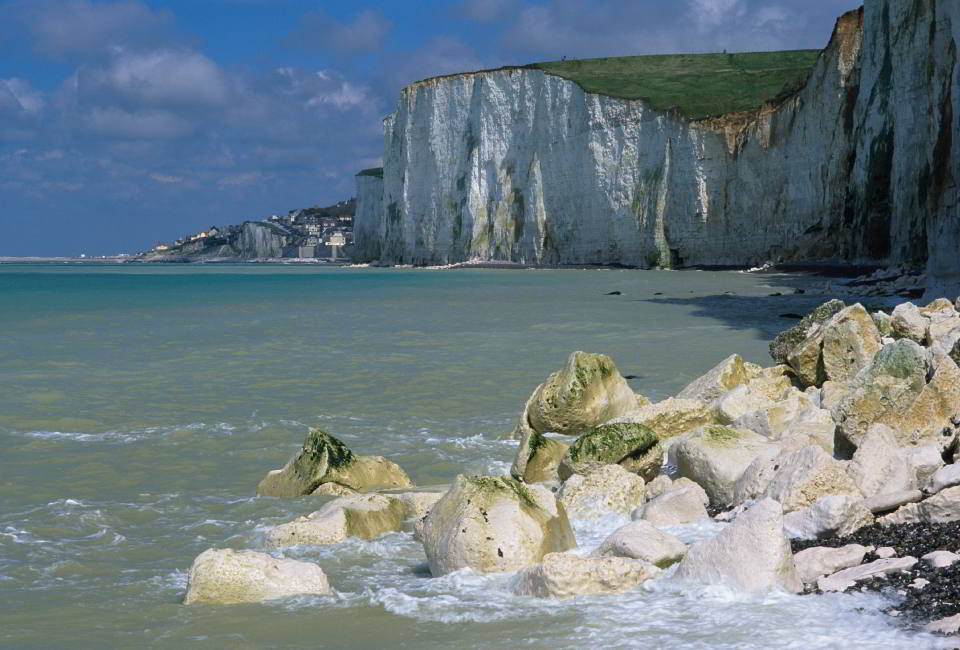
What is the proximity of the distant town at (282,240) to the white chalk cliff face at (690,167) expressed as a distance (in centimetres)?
6141

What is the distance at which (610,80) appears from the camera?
59156 mm

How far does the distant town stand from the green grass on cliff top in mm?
62950

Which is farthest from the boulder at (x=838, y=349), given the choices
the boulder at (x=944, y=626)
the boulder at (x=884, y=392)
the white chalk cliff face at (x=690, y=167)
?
the white chalk cliff face at (x=690, y=167)

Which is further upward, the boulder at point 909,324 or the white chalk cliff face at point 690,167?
the white chalk cliff face at point 690,167

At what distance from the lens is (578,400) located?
346 inches

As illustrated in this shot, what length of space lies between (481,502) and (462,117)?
61283 millimetres

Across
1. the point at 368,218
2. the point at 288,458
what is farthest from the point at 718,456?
the point at 368,218

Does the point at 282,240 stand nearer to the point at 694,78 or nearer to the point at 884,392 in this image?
the point at 694,78

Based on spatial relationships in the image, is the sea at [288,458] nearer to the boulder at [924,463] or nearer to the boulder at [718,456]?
the boulder at [718,456]

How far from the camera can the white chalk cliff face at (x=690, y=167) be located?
29.0m

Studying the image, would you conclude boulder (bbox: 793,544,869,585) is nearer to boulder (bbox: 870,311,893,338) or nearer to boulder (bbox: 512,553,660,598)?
boulder (bbox: 512,553,660,598)

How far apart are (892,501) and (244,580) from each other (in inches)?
128

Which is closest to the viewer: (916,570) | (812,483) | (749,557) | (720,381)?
(916,570)

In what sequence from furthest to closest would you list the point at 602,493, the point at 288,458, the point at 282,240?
the point at 282,240
the point at 288,458
the point at 602,493
